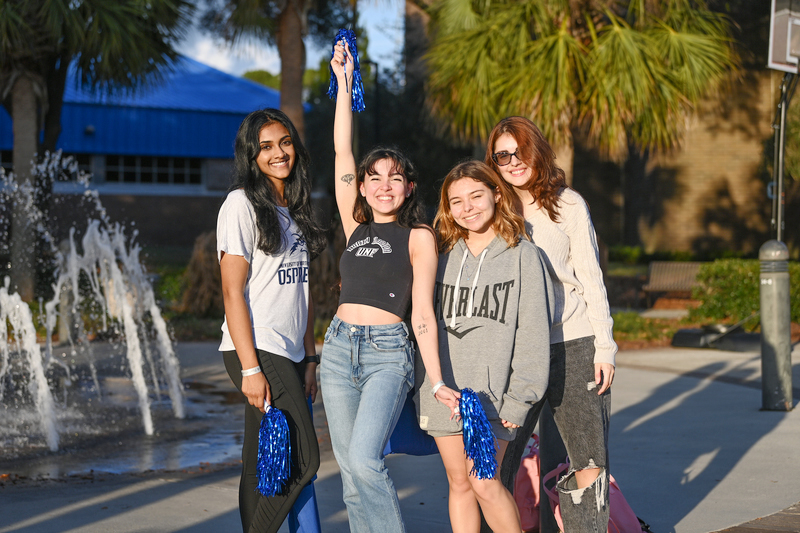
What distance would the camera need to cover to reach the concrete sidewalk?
13.2 feet

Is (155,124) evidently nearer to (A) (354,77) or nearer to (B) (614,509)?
(A) (354,77)

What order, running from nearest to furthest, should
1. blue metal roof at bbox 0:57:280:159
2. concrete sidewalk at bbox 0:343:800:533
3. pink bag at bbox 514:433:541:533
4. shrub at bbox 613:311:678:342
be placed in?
pink bag at bbox 514:433:541:533 → concrete sidewalk at bbox 0:343:800:533 → shrub at bbox 613:311:678:342 → blue metal roof at bbox 0:57:280:159

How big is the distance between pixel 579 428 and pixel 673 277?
40.5 feet

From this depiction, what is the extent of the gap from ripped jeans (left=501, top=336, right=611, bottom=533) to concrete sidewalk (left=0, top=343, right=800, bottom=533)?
913 mm

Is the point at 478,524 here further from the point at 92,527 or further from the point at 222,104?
the point at 222,104

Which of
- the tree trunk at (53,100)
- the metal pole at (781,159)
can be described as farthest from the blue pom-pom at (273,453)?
the tree trunk at (53,100)

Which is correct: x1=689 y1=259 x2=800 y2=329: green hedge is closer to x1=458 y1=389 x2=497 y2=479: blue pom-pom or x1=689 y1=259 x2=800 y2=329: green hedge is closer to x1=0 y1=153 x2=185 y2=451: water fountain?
x1=0 y1=153 x2=185 y2=451: water fountain

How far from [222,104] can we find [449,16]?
1871 cm

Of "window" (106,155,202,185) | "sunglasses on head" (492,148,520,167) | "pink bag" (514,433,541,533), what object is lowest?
"pink bag" (514,433,541,533)

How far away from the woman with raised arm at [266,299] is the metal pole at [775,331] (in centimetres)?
449

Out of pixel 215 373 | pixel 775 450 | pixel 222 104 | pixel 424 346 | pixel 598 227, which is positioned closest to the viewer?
pixel 424 346

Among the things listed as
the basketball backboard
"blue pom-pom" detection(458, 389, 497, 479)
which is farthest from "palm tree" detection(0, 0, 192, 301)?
"blue pom-pom" detection(458, 389, 497, 479)

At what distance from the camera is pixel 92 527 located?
12.8ft

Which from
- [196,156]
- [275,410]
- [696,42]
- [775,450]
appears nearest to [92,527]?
[275,410]
